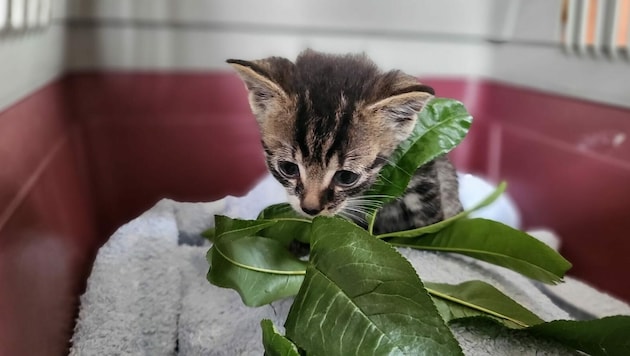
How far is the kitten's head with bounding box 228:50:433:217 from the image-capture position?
665 millimetres

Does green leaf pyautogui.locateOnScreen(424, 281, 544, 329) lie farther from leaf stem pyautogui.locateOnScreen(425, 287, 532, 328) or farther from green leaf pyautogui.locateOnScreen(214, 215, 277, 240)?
green leaf pyautogui.locateOnScreen(214, 215, 277, 240)

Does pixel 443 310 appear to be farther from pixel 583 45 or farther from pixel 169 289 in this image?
pixel 583 45

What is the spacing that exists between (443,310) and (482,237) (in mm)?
113

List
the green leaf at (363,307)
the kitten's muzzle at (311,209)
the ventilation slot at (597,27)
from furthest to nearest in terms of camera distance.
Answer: the ventilation slot at (597,27), the kitten's muzzle at (311,209), the green leaf at (363,307)

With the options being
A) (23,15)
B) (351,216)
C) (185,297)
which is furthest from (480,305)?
(23,15)

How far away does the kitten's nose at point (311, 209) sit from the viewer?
2.25 feet

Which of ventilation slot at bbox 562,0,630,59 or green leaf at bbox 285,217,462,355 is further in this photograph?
ventilation slot at bbox 562,0,630,59

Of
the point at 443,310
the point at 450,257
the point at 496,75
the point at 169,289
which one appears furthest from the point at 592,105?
the point at 169,289

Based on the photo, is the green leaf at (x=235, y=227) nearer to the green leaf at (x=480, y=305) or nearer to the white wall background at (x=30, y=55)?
the green leaf at (x=480, y=305)

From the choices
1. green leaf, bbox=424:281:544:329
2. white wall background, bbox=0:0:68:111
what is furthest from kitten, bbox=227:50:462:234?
white wall background, bbox=0:0:68:111

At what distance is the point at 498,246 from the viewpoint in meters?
0.68

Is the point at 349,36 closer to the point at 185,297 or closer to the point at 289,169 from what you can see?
the point at 289,169

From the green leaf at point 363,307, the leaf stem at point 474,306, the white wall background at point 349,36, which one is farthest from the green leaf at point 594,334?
the white wall background at point 349,36

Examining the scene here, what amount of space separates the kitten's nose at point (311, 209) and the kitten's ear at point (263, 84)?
4.2 inches
